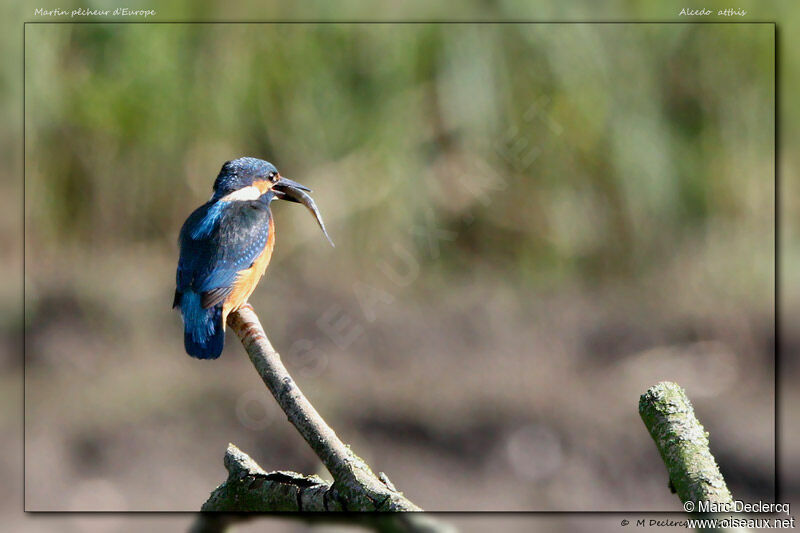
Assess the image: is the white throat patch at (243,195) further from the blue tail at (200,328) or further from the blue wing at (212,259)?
the blue tail at (200,328)

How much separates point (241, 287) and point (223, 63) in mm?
1201

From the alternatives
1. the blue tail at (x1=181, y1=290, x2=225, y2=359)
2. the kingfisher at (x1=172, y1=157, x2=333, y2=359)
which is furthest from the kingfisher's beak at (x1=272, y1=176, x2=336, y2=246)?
the blue tail at (x1=181, y1=290, x2=225, y2=359)

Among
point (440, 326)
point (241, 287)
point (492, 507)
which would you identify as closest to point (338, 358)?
point (440, 326)

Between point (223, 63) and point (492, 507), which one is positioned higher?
point (223, 63)

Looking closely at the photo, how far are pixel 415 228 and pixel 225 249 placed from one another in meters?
1.13

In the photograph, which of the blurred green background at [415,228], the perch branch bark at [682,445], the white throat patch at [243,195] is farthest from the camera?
the blurred green background at [415,228]

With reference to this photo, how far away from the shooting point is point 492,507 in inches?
84.4

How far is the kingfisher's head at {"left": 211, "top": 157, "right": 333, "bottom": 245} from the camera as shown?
157cm

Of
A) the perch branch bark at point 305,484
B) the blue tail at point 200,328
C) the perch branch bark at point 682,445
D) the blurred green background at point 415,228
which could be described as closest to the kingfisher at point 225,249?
the blue tail at point 200,328

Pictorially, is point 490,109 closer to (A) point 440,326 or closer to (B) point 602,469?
(A) point 440,326

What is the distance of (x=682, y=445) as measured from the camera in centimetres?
96

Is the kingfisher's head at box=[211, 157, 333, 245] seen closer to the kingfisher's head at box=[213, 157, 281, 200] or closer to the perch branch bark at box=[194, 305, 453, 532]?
the kingfisher's head at box=[213, 157, 281, 200]

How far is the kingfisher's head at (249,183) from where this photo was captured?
5.15 feet

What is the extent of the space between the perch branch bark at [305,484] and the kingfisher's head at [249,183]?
1.37ft
